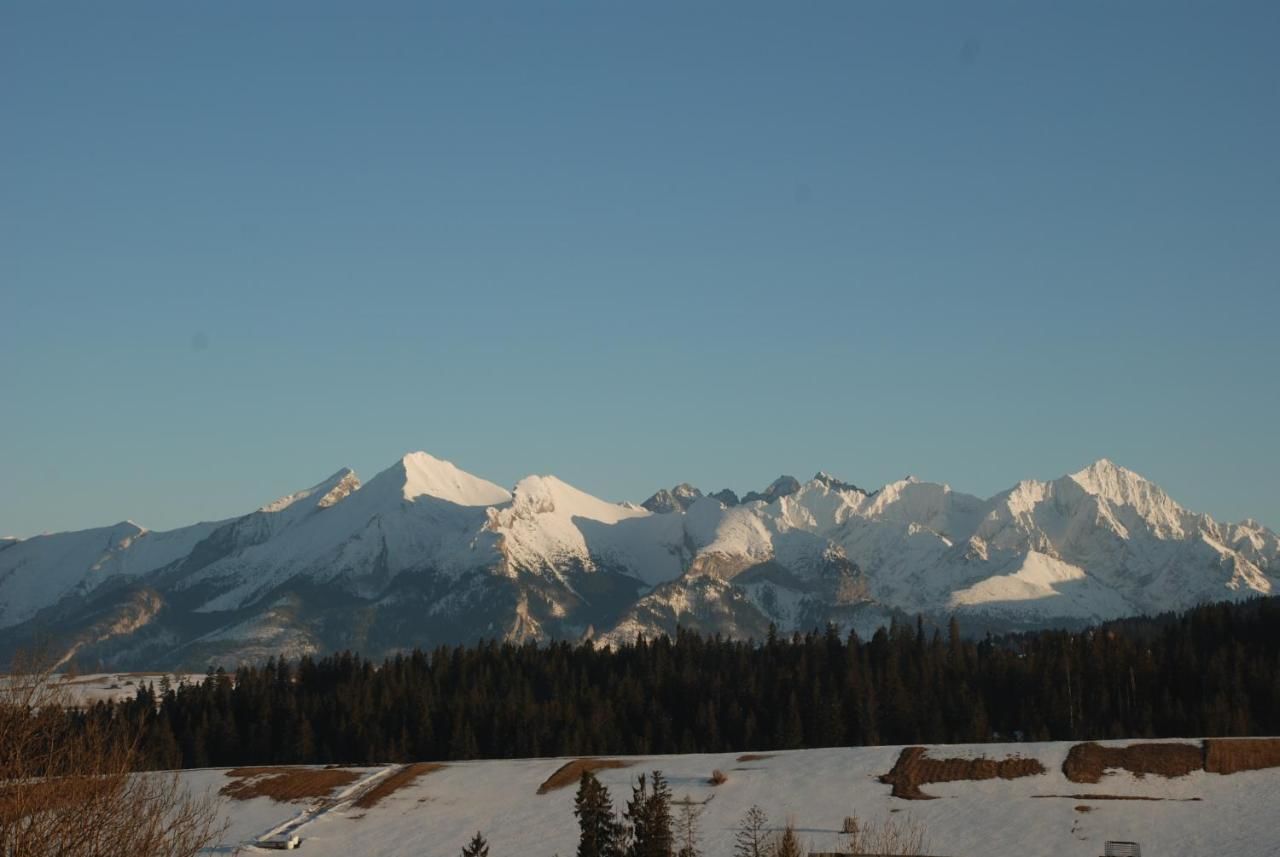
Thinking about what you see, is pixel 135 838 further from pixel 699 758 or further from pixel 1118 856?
pixel 699 758

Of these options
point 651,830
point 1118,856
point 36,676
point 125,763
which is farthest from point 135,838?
point 1118,856

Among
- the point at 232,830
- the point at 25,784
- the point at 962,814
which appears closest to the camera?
the point at 25,784

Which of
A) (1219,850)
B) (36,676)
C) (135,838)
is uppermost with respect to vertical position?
(36,676)

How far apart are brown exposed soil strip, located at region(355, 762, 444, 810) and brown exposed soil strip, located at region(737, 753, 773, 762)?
1352 inches

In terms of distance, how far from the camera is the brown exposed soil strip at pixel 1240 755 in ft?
482

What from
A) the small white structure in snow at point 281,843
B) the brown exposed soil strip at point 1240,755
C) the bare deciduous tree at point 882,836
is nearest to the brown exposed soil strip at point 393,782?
the small white structure in snow at point 281,843

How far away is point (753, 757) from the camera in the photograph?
17238 cm

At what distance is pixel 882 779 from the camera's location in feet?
500

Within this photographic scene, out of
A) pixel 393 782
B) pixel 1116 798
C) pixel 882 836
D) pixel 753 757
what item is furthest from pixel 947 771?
pixel 393 782

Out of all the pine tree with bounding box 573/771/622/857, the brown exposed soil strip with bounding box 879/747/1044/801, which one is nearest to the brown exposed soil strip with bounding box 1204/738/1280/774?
the brown exposed soil strip with bounding box 879/747/1044/801

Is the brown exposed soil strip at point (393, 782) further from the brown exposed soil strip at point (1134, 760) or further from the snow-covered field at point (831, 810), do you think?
the brown exposed soil strip at point (1134, 760)

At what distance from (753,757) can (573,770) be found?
793 inches

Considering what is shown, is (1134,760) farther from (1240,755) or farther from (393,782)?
(393,782)

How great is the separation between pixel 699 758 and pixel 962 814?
1680 inches
